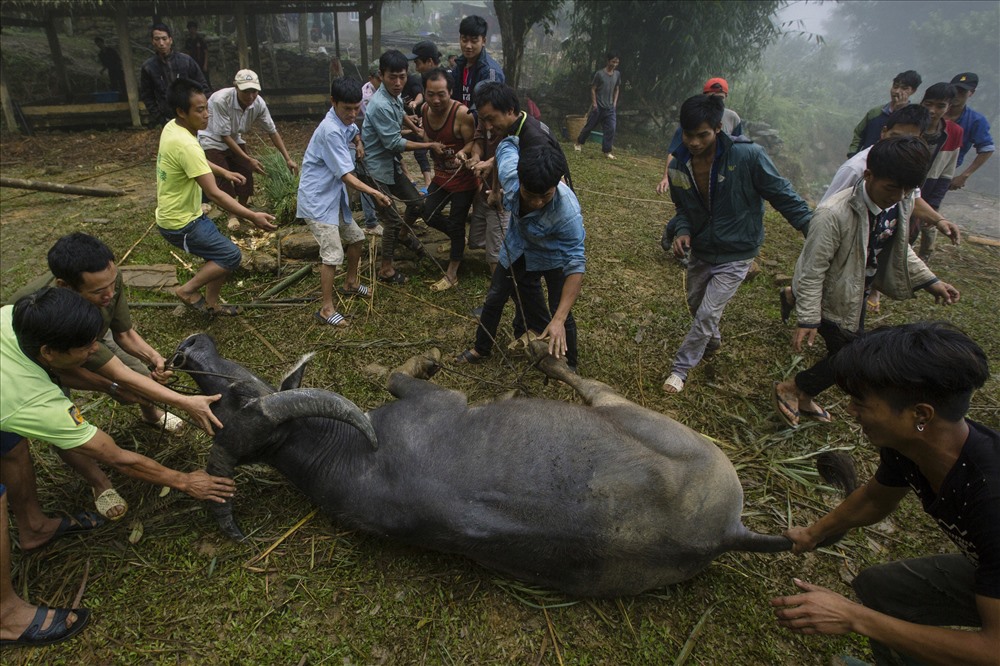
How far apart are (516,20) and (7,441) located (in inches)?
568

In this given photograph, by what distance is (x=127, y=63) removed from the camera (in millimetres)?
11086

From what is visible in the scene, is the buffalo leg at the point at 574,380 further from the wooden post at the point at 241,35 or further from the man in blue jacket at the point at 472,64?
the wooden post at the point at 241,35

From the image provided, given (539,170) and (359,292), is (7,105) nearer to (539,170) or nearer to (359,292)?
(359,292)

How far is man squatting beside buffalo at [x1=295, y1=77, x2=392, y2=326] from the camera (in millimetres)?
4480

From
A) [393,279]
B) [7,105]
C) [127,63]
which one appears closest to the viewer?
[393,279]

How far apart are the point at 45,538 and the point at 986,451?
4.62 meters

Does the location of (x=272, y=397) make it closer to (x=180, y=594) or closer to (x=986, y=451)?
(x=180, y=594)

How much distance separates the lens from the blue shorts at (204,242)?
4.51m

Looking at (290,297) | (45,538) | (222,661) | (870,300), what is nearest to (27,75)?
(290,297)

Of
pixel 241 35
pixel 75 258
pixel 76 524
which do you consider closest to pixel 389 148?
pixel 75 258

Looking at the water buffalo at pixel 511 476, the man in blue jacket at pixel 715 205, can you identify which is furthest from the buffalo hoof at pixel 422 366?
the man in blue jacket at pixel 715 205

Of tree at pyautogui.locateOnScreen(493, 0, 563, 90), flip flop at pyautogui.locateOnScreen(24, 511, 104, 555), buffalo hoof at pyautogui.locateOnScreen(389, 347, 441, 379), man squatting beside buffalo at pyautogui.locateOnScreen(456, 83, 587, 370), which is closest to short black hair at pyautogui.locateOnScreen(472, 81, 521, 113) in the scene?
man squatting beside buffalo at pyautogui.locateOnScreen(456, 83, 587, 370)

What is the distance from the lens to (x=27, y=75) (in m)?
13.6

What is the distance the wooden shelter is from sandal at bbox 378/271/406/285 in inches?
351
